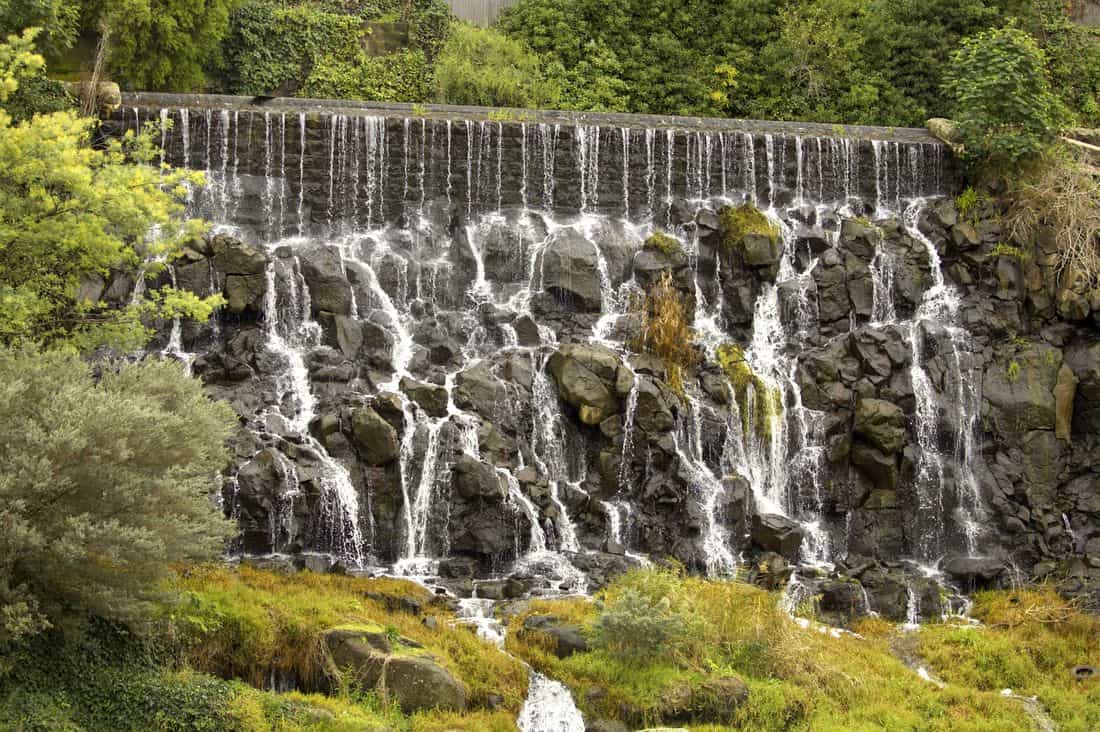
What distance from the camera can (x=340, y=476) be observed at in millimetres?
20859

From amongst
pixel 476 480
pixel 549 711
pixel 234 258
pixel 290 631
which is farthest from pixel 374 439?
pixel 549 711

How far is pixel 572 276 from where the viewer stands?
25.5 m

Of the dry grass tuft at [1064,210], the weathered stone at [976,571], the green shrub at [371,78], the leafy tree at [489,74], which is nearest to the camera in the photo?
the weathered stone at [976,571]

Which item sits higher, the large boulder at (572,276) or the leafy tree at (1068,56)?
the leafy tree at (1068,56)

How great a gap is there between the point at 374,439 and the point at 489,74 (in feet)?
45.6

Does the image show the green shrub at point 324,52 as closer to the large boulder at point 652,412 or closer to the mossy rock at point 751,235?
the mossy rock at point 751,235

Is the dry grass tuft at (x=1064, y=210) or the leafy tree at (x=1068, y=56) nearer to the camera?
the dry grass tuft at (x=1064, y=210)

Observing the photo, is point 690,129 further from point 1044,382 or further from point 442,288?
point 1044,382

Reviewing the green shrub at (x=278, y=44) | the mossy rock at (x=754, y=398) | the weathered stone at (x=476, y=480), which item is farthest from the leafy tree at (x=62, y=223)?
the green shrub at (x=278, y=44)

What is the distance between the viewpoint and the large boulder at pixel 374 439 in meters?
21.1

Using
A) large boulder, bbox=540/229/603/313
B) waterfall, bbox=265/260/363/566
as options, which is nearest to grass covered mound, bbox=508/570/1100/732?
waterfall, bbox=265/260/363/566

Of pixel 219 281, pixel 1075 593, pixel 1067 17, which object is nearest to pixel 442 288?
pixel 219 281

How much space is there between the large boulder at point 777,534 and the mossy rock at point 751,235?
696cm

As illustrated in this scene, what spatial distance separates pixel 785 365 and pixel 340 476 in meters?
10.5
